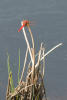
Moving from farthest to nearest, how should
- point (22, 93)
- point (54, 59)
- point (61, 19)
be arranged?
point (61, 19) < point (54, 59) < point (22, 93)

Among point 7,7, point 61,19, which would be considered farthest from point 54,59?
point 7,7

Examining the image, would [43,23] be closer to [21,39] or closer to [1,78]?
[21,39]

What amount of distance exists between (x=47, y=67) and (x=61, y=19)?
1252 millimetres

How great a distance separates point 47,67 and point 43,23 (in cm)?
107

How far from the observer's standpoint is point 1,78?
507 centimetres

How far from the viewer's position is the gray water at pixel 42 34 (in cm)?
509

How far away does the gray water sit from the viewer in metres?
5.09

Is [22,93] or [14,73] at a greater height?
[22,93]

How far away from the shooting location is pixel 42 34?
5773 mm

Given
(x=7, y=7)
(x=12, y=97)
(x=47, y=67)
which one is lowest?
(x=47, y=67)

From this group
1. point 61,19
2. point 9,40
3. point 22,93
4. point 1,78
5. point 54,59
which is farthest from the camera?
point 61,19

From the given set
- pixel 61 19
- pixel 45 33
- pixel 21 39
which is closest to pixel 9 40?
pixel 21 39

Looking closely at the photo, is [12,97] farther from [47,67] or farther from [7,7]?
[7,7]

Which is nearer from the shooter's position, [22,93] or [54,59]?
[22,93]
